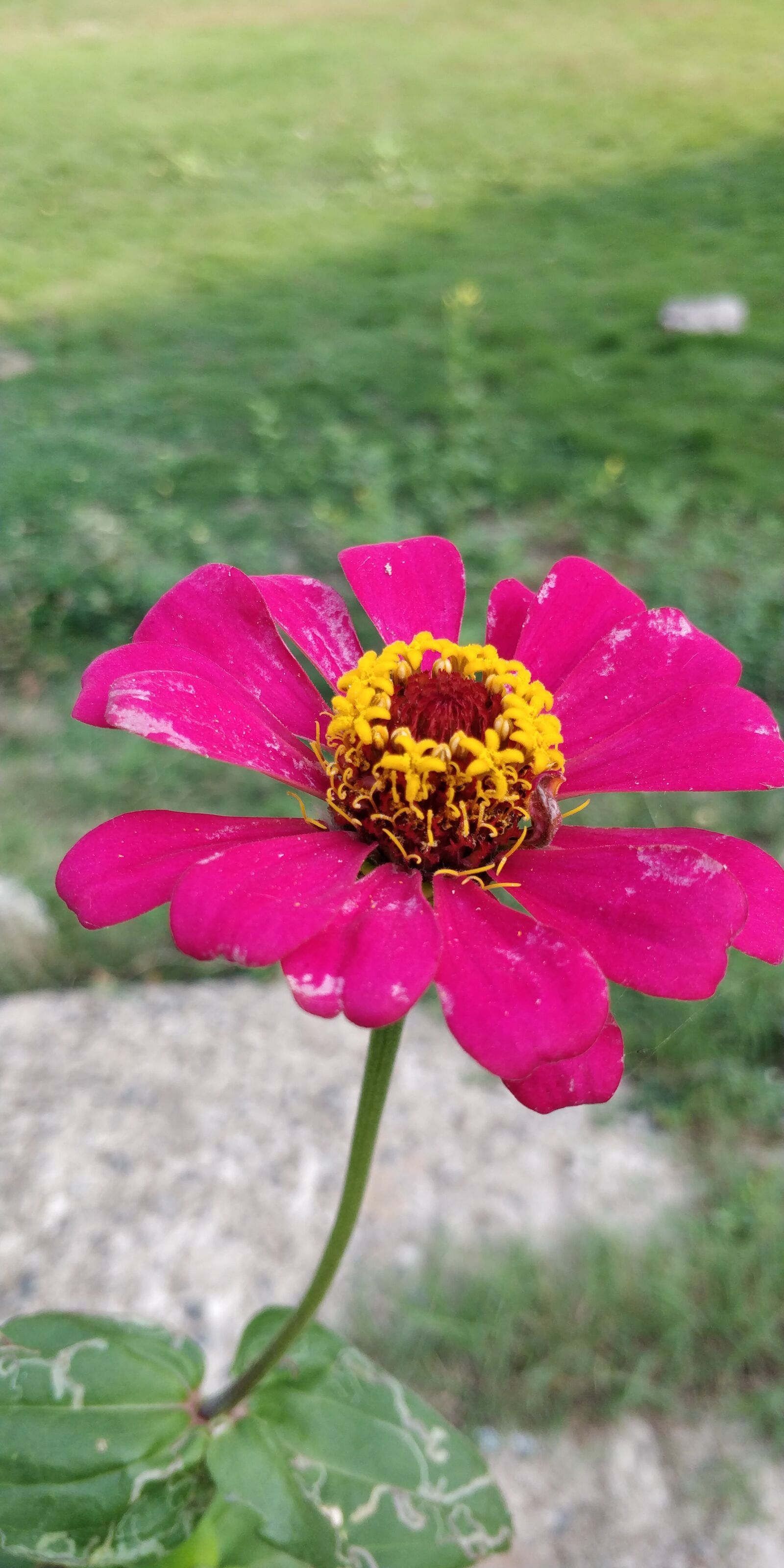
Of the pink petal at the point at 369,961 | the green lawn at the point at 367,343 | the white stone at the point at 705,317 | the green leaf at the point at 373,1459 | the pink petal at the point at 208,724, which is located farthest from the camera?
the white stone at the point at 705,317

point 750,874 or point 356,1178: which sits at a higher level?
point 750,874

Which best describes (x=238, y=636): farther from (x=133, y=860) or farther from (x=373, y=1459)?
(x=373, y=1459)

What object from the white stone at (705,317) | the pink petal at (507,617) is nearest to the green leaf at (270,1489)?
the pink petal at (507,617)

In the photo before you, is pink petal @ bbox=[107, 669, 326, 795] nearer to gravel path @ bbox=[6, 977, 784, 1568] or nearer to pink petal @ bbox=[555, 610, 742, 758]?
pink petal @ bbox=[555, 610, 742, 758]

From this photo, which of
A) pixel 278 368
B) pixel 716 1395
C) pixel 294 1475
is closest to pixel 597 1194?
pixel 716 1395

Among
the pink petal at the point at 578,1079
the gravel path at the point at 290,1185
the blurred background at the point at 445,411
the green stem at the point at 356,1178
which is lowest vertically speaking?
the gravel path at the point at 290,1185

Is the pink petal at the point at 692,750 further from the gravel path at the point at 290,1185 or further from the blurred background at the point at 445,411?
the gravel path at the point at 290,1185

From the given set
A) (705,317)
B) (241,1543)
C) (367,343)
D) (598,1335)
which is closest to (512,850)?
(241,1543)
